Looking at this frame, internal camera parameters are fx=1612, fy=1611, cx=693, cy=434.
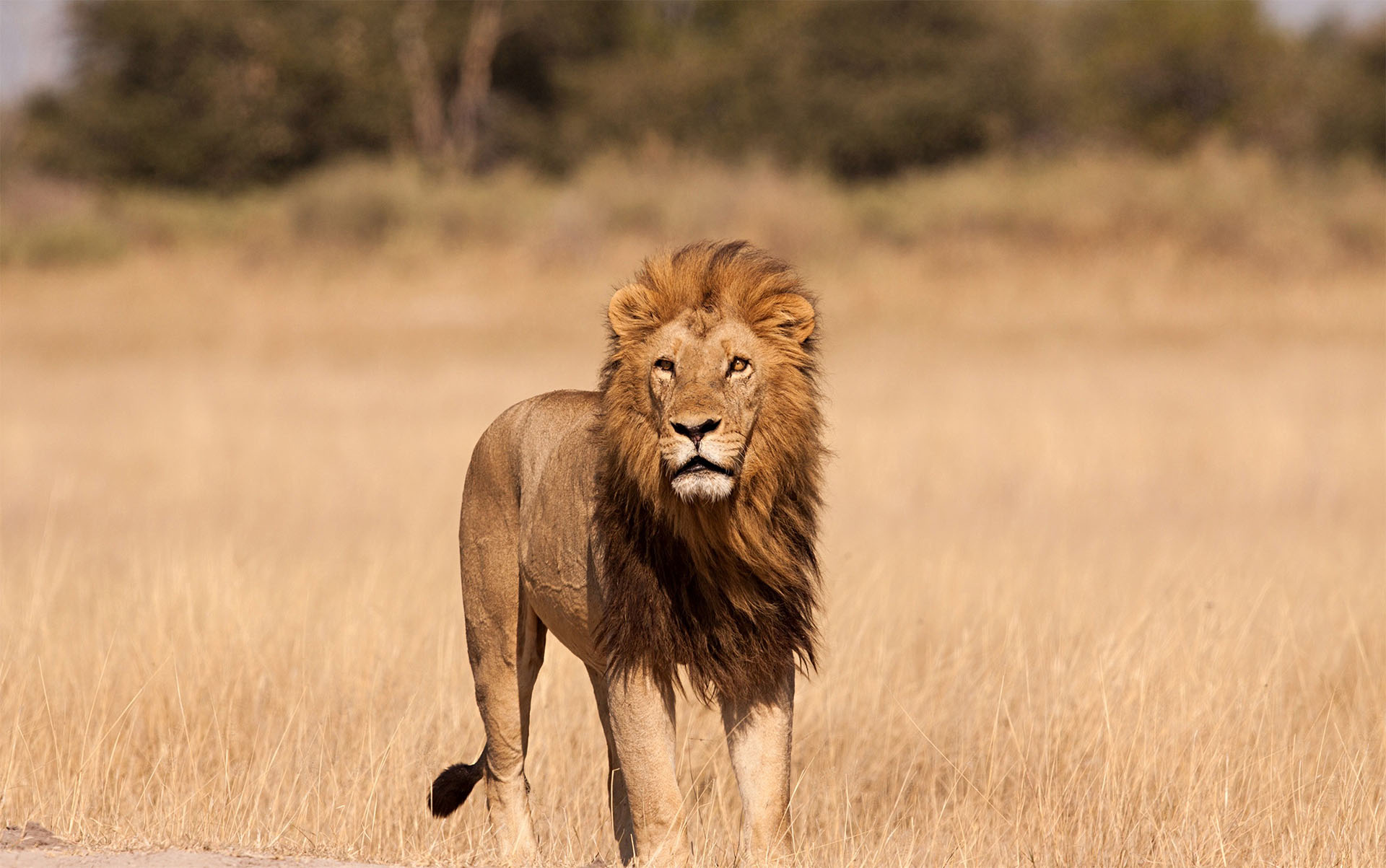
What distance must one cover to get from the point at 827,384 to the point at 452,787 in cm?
163

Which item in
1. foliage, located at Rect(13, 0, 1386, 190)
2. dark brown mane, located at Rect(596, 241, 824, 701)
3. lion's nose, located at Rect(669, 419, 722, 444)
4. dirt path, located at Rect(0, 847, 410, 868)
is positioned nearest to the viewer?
lion's nose, located at Rect(669, 419, 722, 444)

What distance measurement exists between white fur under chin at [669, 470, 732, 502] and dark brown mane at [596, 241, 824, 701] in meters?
0.17

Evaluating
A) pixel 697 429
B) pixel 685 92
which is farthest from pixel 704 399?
pixel 685 92

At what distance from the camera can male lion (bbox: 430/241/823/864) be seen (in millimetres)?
3771

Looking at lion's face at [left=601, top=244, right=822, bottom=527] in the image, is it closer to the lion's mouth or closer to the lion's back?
the lion's mouth

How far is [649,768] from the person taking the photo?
12.8ft

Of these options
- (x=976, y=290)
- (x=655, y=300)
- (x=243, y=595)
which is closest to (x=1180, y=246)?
(x=976, y=290)

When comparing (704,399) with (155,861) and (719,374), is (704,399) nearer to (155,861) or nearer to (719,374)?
(719,374)

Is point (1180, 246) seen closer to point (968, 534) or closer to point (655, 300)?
point (968, 534)

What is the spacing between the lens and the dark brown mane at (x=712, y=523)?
12.6 feet

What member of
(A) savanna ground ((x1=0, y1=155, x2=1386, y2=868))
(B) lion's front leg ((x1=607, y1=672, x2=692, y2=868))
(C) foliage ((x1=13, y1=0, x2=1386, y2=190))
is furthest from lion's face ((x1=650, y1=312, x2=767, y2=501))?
(C) foliage ((x1=13, y1=0, x2=1386, y2=190))

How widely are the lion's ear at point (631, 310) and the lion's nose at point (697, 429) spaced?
1.31 feet

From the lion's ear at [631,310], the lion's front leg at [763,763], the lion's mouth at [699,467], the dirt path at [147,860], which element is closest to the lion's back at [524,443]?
the lion's ear at [631,310]

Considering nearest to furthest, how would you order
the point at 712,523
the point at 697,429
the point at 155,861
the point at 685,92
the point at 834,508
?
1. the point at 697,429
2. the point at 712,523
3. the point at 155,861
4. the point at 834,508
5. the point at 685,92
